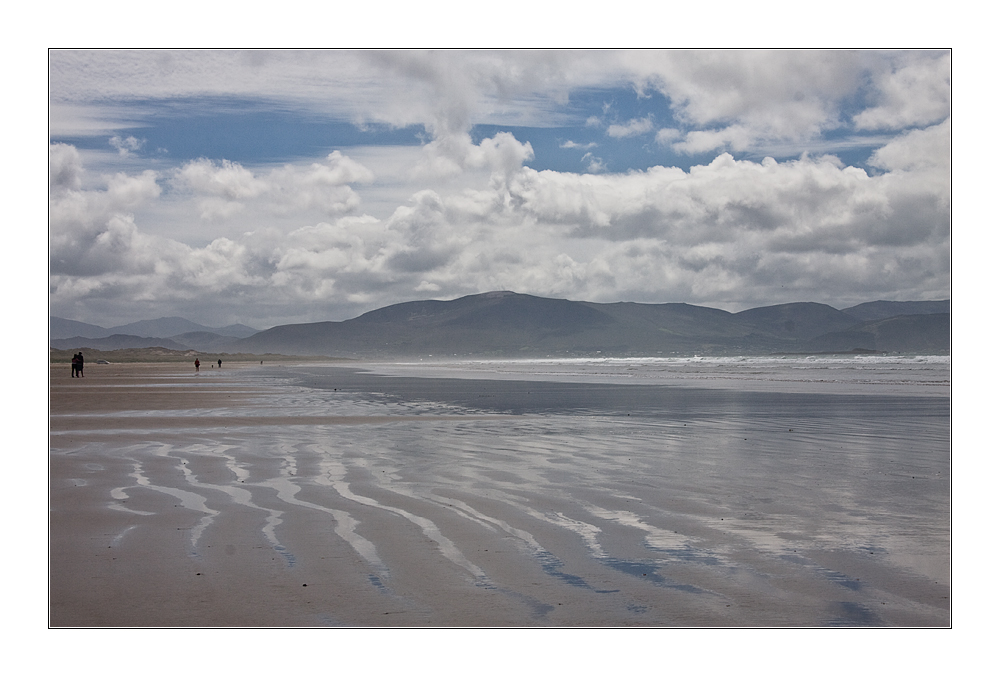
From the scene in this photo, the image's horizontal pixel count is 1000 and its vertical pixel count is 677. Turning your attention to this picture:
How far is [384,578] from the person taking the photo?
601 cm

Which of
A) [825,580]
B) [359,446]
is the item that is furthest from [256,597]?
[359,446]

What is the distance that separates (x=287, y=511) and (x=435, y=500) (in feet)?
5.70

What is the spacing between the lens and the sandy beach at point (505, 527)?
18.1 ft

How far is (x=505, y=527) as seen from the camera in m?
7.73

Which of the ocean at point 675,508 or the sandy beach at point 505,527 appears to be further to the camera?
the ocean at point 675,508

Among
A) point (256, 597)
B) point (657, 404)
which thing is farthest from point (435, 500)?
point (657, 404)

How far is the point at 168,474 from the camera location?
1120cm

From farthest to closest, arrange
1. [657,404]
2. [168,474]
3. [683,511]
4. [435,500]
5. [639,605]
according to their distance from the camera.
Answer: [657,404] < [168,474] < [435,500] < [683,511] < [639,605]

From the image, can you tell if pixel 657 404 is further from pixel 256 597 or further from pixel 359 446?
pixel 256 597

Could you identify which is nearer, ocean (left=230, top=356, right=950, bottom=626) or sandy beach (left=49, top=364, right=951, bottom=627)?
sandy beach (left=49, top=364, right=951, bottom=627)

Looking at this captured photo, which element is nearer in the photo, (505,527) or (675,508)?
(505,527)

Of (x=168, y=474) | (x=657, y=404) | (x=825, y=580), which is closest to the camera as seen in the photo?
(x=825, y=580)

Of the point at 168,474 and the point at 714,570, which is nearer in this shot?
the point at 714,570

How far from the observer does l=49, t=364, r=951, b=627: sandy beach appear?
218 inches
